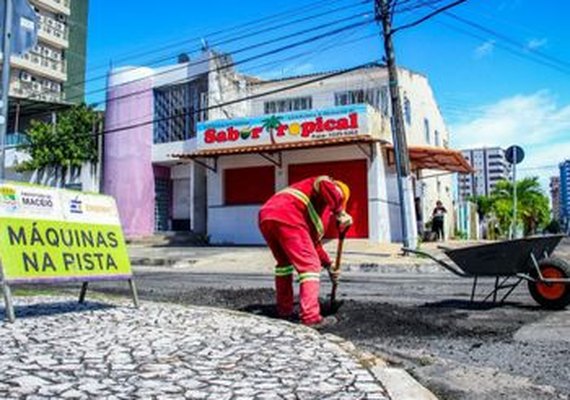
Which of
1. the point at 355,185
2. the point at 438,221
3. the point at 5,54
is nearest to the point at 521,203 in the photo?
the point at 438,221

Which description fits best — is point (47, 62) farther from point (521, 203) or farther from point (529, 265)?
point (529, 265)

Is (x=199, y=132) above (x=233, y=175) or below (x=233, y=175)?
above

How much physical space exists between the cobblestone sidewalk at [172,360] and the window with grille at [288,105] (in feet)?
72.8

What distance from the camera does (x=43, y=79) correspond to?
49.1 meters

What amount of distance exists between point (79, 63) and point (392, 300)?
52.0m

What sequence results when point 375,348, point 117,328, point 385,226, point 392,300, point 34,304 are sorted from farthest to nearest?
point 385,226 < point 392,300 < point 34,304 < point 117,328 < point 375,348

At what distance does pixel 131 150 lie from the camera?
26141mm

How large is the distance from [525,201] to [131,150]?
1435 inches

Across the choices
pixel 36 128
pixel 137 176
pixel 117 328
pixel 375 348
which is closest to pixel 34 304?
pixel 117 328

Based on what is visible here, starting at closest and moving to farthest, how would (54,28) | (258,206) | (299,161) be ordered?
(299,161) < (258,206) < (54,28)

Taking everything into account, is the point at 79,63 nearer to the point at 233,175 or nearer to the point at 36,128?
the point at 36,128

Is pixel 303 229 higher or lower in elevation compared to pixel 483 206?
lower

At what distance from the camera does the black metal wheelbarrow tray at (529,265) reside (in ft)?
22.1

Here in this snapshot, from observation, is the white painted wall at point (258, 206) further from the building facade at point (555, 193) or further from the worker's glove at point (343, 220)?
the building facade at point (555, 193)
